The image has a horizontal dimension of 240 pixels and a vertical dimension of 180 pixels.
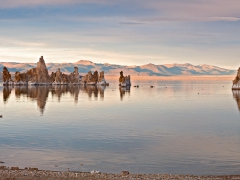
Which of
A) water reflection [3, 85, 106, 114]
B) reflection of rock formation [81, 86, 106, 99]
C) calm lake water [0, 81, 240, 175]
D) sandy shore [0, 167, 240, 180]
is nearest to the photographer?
sandy shore [0, 167, 240, 180]

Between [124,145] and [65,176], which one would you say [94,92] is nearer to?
[124,145]

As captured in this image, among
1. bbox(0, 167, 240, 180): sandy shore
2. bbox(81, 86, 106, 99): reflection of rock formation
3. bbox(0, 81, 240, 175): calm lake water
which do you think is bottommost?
bbox(81, 86, 106, 99): reflection of rock formation

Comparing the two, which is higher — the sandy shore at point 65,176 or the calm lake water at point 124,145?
the sandy shore at point 65,176

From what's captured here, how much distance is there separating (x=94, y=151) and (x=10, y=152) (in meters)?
5.62

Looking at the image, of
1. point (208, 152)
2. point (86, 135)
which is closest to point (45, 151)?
point (86, 135)

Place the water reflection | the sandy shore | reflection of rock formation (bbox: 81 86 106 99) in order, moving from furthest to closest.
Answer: reflection of rock formation (bbox: 81 86 106 99), the water reflection, the sandy shore

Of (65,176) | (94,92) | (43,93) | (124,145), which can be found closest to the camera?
(65,176)

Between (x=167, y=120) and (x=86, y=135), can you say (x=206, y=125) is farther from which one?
(x=86, y=135)

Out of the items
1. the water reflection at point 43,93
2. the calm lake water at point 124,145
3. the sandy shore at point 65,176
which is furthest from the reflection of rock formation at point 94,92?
the sandy shore at point 65,176

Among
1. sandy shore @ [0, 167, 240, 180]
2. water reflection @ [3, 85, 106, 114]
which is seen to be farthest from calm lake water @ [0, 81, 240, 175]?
water reflection @ [3, 85, 106, 114]

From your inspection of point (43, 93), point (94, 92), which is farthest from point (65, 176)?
point (94, 92)

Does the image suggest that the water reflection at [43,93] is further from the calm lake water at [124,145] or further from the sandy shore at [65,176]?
the sandy shore at [65,176]

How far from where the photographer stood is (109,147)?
28.5 meters

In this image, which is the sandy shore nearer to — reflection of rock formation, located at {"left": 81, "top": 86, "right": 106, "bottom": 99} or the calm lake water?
the calm lake water
